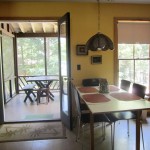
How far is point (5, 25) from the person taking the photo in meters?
6.23

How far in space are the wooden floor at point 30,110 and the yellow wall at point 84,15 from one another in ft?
3.96

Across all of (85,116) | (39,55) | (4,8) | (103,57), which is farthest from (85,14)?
(39,55)

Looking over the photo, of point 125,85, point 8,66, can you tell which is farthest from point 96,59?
point 8,66

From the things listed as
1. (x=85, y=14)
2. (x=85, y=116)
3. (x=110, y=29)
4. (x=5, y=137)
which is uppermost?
(x=85, y=14)

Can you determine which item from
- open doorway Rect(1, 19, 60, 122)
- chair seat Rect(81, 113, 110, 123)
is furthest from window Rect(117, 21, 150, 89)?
open doorway Rect(1, 19, 60, 122)

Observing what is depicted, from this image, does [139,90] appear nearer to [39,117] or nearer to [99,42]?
[99,42]

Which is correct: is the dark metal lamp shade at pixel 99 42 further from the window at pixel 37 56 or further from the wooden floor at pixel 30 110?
the window at pixel 37 56

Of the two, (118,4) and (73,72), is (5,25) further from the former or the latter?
(118,4)

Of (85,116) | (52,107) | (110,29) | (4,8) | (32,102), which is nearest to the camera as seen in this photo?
(85,116)

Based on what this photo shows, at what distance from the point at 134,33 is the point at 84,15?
1248 mm

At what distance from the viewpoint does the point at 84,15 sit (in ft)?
13.1

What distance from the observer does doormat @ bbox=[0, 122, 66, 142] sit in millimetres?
3284

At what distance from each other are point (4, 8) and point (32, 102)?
3031mm

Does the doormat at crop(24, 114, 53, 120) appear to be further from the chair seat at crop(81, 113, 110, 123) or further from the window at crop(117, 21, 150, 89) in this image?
the window at crop(117, 21, 150, 89)
